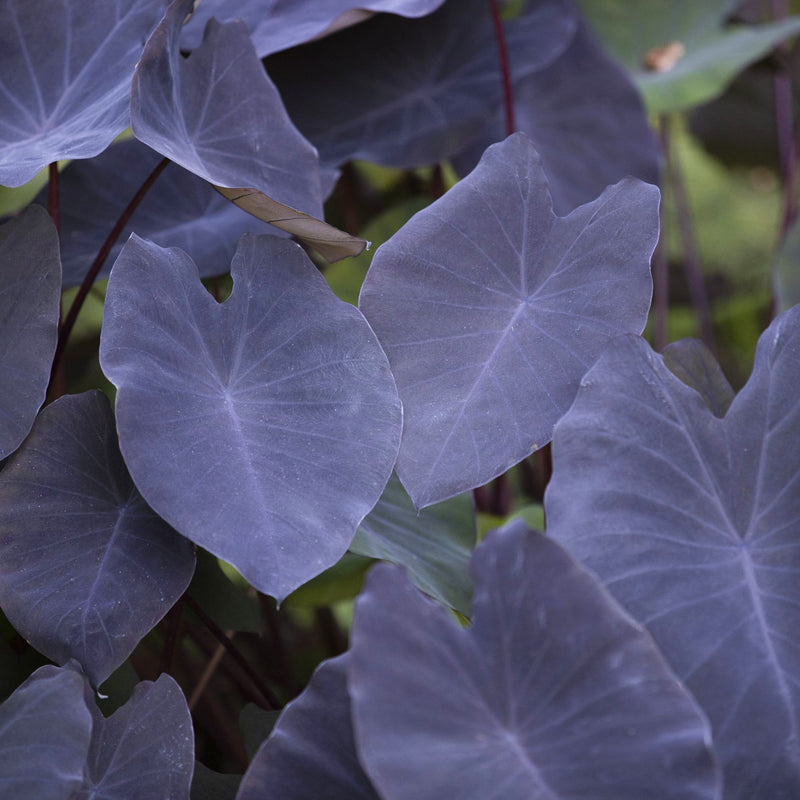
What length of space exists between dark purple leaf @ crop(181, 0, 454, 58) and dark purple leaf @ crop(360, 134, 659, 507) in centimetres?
31

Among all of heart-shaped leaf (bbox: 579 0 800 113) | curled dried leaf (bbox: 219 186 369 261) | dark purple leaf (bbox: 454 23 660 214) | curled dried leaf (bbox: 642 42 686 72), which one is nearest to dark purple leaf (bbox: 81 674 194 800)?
curled dried leaf (bbox: 219 186 369 261)

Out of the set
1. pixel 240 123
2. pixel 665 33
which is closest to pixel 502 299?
pixel 240 123

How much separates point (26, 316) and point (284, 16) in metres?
0.55

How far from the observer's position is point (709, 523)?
0.57 m

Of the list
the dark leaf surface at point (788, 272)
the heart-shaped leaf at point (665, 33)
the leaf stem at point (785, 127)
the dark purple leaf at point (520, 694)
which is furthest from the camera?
the leaf stem at point (785, 127)

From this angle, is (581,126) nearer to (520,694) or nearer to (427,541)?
(427,541)

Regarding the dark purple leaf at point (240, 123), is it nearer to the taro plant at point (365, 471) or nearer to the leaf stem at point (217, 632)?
the taro plant at point (365, 471)

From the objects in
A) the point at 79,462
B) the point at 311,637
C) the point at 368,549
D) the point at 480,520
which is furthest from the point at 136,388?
the point at 311,637

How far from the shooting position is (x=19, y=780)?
0.52m

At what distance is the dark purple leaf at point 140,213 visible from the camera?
89 centimetres

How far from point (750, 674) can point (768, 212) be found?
2.52 meters

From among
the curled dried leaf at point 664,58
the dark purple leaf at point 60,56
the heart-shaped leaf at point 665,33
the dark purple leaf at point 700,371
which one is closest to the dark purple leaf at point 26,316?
the dark purple leaf at point 60,56

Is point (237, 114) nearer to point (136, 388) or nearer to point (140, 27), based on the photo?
point (140, 27)

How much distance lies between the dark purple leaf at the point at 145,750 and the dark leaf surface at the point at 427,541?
0.58 feet
